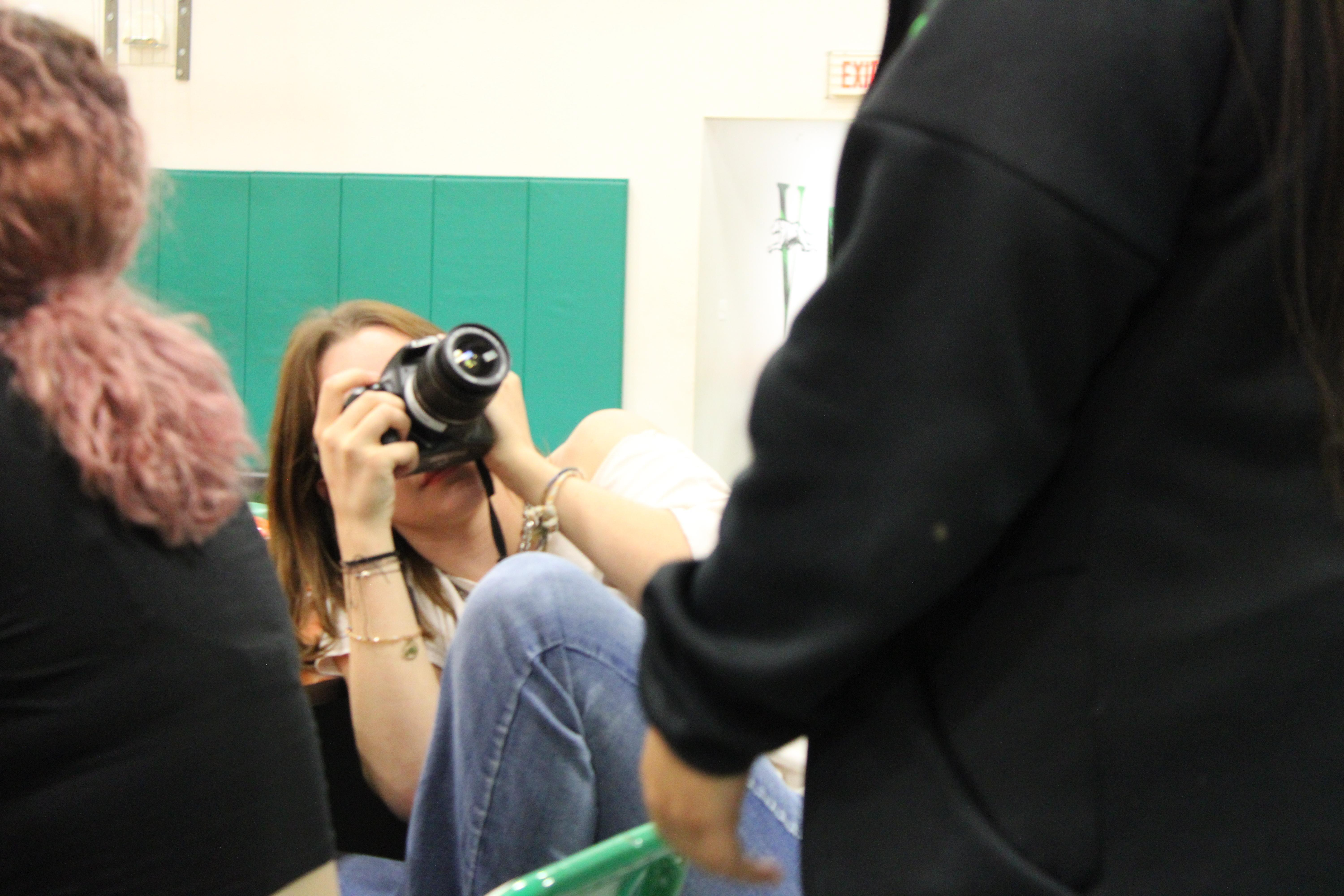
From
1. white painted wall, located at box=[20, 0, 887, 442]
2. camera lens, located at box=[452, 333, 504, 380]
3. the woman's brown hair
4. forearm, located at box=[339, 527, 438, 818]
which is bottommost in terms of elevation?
forearm, located at box=[339, 527, 438, 818]

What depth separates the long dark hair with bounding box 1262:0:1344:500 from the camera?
372mm

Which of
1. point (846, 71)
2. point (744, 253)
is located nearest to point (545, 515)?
point (846, 71)

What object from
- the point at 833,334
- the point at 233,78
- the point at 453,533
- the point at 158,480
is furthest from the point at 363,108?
the point at 833,334

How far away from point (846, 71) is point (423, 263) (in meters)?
1.77

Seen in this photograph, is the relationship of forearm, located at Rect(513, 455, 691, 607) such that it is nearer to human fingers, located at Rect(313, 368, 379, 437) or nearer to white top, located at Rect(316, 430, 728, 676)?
white top, located at Rect(316, 430, 728, 676)

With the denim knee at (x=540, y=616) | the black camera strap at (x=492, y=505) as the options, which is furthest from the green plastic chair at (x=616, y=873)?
the black camera strap at (x=492, y=505)

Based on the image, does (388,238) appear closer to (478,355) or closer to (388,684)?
(478,355)

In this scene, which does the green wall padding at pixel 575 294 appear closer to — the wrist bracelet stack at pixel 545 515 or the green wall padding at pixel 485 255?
the green wall padding at pixel 485 255

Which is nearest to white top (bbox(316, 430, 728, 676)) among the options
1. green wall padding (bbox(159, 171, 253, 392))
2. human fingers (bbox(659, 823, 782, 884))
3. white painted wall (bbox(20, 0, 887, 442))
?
human fingers (bbox(659, 823, 782, 884))

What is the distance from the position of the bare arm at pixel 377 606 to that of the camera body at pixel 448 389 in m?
0.02

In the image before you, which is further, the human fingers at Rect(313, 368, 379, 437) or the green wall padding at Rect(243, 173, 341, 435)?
the green wall padding at Rect(243, 173, 341, 435)

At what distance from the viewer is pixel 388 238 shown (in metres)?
3.99

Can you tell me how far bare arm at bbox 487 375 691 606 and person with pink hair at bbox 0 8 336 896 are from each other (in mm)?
464

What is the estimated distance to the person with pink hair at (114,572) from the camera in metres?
0.63
